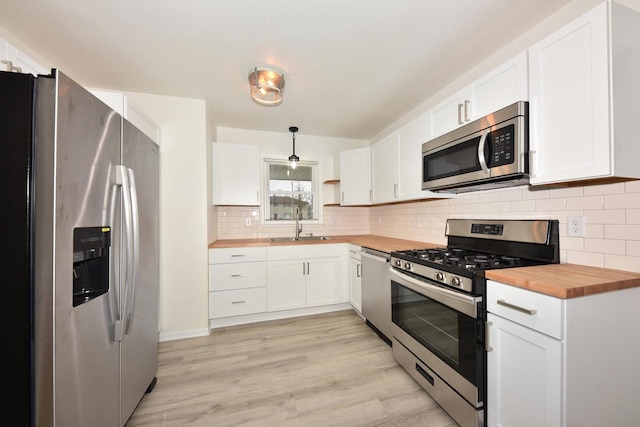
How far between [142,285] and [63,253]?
0.73 m

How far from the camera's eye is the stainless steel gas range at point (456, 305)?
1.31 meters

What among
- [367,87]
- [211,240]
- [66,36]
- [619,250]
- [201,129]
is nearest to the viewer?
[619,250]

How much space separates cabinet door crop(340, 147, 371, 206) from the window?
58 centimetres

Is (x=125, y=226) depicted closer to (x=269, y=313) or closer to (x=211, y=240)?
(x=211, y=240)

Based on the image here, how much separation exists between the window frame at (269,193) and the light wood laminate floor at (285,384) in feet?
5.09

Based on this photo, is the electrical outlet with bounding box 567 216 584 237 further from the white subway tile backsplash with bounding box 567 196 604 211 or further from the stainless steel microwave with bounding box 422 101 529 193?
the stainless steel microwave with bounding box 422 101 529 193

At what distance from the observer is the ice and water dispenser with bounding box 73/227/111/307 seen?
1.03 metres

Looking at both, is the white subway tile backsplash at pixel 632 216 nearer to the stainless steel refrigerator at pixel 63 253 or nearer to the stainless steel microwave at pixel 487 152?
the stainless steel microwave at pixel 487 152

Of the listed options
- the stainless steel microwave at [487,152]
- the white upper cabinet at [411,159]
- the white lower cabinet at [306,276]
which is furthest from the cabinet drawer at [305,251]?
the stainless steel microwave at [487,152]

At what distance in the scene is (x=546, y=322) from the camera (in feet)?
3.42

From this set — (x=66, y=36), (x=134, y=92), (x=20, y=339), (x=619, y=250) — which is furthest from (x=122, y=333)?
(x=619, y=250)

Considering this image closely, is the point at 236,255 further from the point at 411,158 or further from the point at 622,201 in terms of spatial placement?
the point at 622,201

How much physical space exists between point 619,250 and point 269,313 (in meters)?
2.91

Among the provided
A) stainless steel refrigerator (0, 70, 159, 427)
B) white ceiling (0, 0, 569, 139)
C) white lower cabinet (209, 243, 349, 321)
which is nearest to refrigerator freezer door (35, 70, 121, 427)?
stainless steel refrigerator (0, 70, 159, 427)
